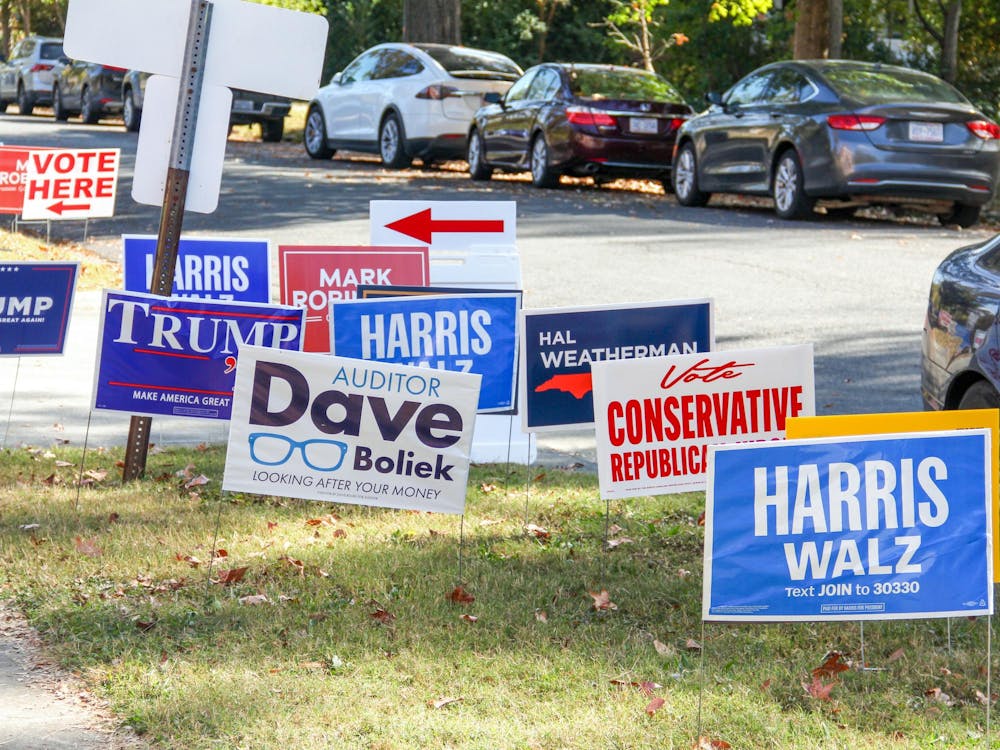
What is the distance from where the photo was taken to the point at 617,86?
1909cm

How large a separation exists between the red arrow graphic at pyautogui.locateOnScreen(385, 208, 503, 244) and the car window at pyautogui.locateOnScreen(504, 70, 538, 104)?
38.3 ft

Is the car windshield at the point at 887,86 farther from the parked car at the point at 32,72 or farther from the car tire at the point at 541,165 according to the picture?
the parked car at the point at 32,72

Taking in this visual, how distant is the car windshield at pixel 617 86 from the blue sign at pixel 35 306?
11.7 meters

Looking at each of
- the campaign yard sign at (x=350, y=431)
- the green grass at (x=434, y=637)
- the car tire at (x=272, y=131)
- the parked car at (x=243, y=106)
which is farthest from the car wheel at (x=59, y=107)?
the campaign yard sign at (x=350, y=431)

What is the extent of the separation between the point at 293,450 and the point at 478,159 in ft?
49.4

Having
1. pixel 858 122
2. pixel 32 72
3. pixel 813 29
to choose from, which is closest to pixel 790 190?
pixel 858 122

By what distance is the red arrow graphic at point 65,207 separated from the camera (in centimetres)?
1365

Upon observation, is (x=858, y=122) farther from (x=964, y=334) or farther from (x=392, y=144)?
(x=964, y=334)

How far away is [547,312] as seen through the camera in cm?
652

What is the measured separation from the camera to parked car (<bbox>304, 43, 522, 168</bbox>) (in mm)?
21172

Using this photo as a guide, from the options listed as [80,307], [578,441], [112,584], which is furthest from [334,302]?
[80,307]

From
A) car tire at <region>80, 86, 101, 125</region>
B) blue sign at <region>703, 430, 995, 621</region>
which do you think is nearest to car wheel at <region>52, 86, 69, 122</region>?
car tire at <region>80, 86, 101, 125</region>

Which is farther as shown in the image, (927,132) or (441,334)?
(927,132)

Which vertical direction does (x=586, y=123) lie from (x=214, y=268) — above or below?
above
